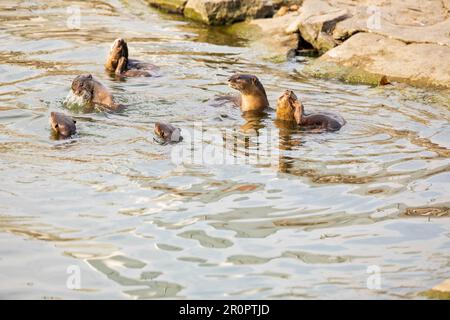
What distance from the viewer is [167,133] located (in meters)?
9.59

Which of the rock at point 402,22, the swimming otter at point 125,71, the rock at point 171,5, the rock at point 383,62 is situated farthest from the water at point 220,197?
the rock at point 171,5

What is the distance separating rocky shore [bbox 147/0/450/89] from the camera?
12734 millimetres

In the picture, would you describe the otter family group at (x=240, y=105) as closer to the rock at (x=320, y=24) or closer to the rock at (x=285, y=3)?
the rock at (x=320, y=24)

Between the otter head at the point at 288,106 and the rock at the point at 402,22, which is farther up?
the rock at the point at 402,22

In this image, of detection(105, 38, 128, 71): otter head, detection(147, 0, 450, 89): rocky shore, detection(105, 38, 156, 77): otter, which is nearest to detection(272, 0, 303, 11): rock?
detection(147, 0, 450, 89): rocky shore

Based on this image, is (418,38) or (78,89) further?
(418,38)

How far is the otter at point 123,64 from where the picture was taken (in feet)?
42.4

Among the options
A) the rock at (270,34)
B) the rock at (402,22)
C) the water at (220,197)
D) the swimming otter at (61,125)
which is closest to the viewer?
the water at (220,197)

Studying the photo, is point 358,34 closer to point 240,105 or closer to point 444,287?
point 240,105

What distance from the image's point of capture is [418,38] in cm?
1315

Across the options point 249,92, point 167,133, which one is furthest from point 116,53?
point 167,133
